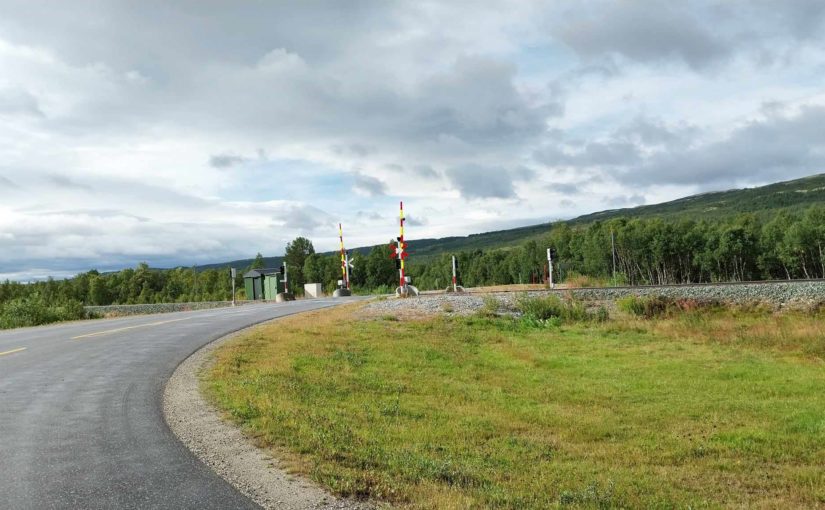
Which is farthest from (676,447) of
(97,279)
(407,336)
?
(97,279)

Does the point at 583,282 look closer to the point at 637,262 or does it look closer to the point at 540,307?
the point at 540,307

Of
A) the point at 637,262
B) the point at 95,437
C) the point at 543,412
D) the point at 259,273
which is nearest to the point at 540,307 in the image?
the point at 543,412

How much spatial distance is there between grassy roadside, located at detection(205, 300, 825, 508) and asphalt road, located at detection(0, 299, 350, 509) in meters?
0.95

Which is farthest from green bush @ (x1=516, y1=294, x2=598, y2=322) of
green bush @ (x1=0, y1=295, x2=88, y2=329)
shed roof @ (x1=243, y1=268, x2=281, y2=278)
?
shed roof @ (x1=243, y1=268, x2=281, y2=278)

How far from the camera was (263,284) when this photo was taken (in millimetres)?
Answer: 50125

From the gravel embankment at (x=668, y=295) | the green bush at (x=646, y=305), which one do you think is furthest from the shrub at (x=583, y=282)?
the green bush at (x=646, y=305)

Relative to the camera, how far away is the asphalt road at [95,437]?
5000 mm

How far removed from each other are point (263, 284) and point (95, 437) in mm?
44205

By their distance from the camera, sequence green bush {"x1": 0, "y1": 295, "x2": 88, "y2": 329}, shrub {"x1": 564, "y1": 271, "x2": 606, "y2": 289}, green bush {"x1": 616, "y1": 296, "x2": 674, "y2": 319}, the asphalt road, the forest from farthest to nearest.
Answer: the forest → shrub {"x1": 564, "y1": 271, "x2": 606, "y2": 289} → green bush {"x1": 0, "y1": 295, "x2": 88, "y2": 329} → green bush {"x1": 616, "y1": 296, "x2": 674, "y2": 319} → the asphalt road

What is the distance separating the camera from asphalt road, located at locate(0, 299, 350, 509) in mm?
5000

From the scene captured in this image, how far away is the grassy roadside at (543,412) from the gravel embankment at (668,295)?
1.95m

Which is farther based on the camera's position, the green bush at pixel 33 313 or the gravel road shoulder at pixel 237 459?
the green bush at pixel 33 313

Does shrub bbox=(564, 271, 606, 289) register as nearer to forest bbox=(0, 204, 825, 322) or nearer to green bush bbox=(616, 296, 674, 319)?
green bush bbox=(616, 296, 674, 319)

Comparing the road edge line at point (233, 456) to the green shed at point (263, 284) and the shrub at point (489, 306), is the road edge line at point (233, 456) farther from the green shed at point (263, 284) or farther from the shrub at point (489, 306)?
Answer: the green shed at point (263, 284)
